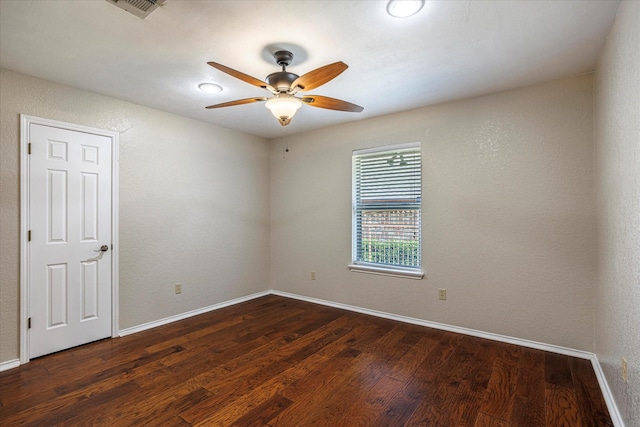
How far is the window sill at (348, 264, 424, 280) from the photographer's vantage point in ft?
11.9

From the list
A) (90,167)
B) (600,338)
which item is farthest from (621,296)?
(90,167)

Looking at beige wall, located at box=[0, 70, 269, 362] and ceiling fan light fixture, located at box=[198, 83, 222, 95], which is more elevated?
ceiling fan light fixture, located at box=[198, 83, 222, 95]

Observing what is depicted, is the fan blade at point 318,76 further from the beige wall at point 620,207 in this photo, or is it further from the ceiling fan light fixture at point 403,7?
the beige wall at point 620,207

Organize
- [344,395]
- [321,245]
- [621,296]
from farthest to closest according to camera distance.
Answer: [321,245]
[344,395]
[621,296]

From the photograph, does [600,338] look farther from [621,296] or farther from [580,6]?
[580,6]

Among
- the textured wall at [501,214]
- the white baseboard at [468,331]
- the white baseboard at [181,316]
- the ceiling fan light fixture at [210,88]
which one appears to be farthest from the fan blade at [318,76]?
the white baseboard at [181,316]

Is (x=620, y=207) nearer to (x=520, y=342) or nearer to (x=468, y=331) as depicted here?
(x=520, y=342)

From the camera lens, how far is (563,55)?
2.38 m

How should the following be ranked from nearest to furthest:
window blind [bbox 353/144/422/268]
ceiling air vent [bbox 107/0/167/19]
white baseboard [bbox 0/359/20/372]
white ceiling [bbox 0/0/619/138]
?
ceiling air vent [bbox 107/0/167/19], white ceiling [bbox 0/0/619/138], white baseboard [bbox 0/359/20/372], window blind [bbox 353/144/422/268]

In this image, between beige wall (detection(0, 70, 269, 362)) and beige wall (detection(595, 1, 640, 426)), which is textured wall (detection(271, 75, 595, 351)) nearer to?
beige wall (detection(595, 1, 640, 426))

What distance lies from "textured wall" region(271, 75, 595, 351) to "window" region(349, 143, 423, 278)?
0.12 meters

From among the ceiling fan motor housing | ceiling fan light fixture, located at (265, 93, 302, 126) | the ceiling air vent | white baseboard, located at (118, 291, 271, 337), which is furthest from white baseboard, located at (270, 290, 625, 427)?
the ceiling air vent

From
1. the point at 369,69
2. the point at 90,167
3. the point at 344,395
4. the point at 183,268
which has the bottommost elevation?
the point at 344,395

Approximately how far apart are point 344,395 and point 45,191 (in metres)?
3.12
